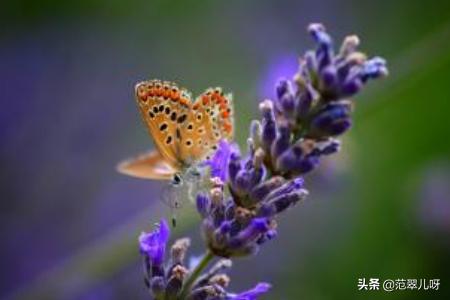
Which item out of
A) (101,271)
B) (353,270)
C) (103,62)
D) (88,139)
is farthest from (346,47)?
(103,62)

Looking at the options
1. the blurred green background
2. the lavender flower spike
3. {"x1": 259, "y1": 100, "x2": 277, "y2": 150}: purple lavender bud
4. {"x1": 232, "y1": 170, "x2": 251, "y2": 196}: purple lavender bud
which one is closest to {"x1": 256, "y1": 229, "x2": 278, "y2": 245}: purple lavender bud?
the lavender flower spike

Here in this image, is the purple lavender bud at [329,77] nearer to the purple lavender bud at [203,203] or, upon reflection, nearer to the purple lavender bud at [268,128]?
the purple lavender bud at [268,128]

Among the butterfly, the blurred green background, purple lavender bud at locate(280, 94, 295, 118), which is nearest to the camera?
purple lavender bud at locate(280, 94, 295, 118)

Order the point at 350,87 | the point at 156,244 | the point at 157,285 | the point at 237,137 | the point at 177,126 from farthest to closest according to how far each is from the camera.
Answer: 1. the point at 237,137
2. the point at 177,126
3. the point at 156,244
4. the point at 157,285
5. the point at 350,87

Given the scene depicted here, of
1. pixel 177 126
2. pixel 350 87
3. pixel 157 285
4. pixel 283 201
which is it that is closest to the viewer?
pixel 350 87

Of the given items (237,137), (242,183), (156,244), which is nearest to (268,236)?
(242,183)

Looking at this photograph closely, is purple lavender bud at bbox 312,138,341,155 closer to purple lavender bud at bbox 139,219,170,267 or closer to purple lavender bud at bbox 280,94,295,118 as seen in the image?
purple lavender bud at bbox 280,94,295,118

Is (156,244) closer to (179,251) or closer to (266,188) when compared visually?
(179,251)

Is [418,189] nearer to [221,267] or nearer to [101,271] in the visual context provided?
[101,271]
